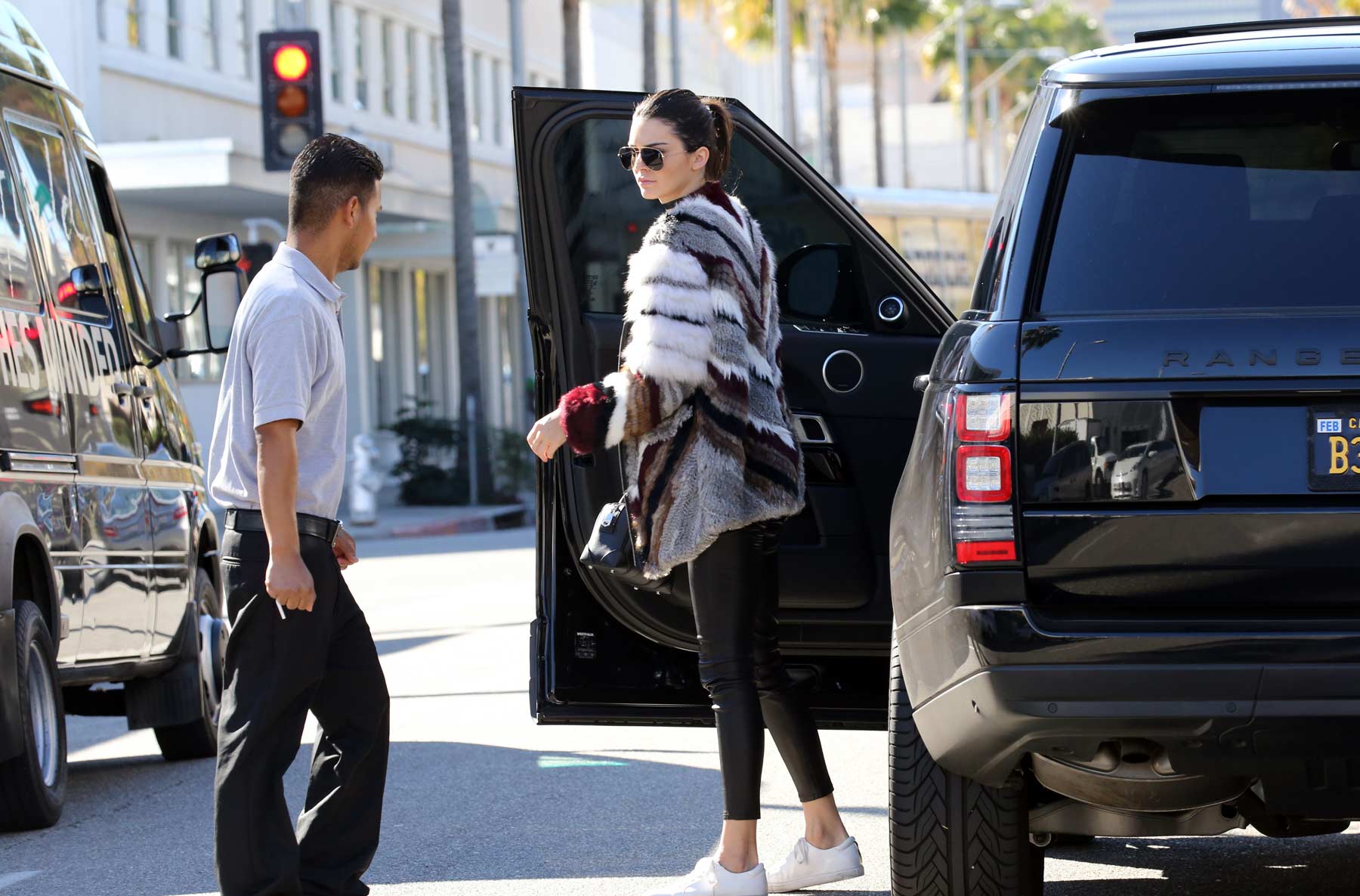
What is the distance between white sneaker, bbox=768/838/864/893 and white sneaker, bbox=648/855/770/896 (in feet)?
0.60

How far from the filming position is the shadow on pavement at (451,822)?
5.91 metres

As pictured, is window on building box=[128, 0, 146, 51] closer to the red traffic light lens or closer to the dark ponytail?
the red traffic light lens

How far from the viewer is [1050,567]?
3.92m

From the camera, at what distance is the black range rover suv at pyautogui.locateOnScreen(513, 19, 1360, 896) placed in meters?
3.83

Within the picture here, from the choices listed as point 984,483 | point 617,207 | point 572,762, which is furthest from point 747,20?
point 984,483

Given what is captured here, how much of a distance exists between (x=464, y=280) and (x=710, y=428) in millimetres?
24588

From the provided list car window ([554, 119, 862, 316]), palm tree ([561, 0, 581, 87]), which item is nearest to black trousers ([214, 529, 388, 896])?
car window ([554, 119, 862, 316])

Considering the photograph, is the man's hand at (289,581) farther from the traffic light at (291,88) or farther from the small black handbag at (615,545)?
the traffic light at (291,88)

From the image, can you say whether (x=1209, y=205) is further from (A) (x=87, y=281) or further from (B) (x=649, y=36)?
(B) (x=649, y=36)

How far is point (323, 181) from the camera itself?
4.83 meters

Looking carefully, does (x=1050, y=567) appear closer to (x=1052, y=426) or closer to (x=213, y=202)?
(x=1052, y=426)

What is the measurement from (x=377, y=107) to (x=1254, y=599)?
34.7 metres

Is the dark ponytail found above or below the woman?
above

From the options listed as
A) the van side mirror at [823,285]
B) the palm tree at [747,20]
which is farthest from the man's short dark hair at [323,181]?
the palm tree at [747,20]
